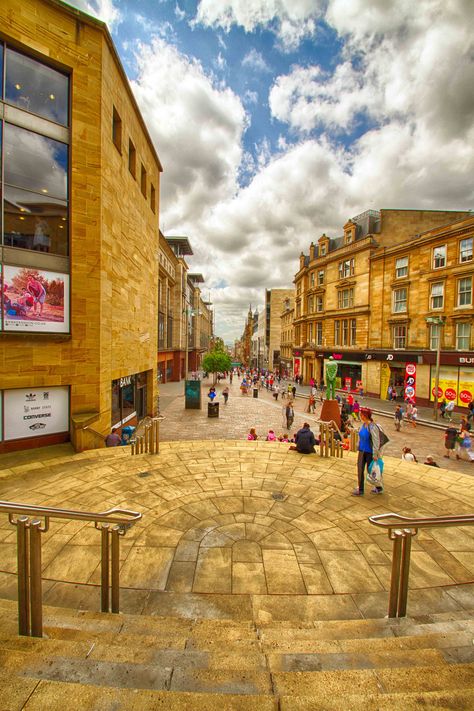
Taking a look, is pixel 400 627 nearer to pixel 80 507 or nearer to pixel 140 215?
pixel 80 507

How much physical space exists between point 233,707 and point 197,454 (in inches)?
286

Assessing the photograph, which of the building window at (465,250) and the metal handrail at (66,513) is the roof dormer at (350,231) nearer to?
the building window at (465,250)

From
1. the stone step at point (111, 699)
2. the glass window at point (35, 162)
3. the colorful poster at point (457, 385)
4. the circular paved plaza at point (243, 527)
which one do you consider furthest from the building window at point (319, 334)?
the stone step at point (111, 699)

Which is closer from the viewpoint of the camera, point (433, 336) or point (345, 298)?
point (433, 336)

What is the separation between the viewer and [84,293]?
409 inches

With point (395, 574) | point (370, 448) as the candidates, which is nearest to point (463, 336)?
point (370, 448)

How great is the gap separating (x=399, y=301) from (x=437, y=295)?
3.79 m

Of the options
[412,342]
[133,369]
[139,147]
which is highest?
[139,147]

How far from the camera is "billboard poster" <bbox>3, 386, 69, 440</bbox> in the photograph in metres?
9.19

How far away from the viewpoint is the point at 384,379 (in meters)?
30.1

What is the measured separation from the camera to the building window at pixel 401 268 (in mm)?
28203

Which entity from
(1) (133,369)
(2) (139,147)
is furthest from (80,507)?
(2) (139,147)

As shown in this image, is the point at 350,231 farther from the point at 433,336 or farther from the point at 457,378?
the point at 457,378

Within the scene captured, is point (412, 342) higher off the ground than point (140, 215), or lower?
lower
